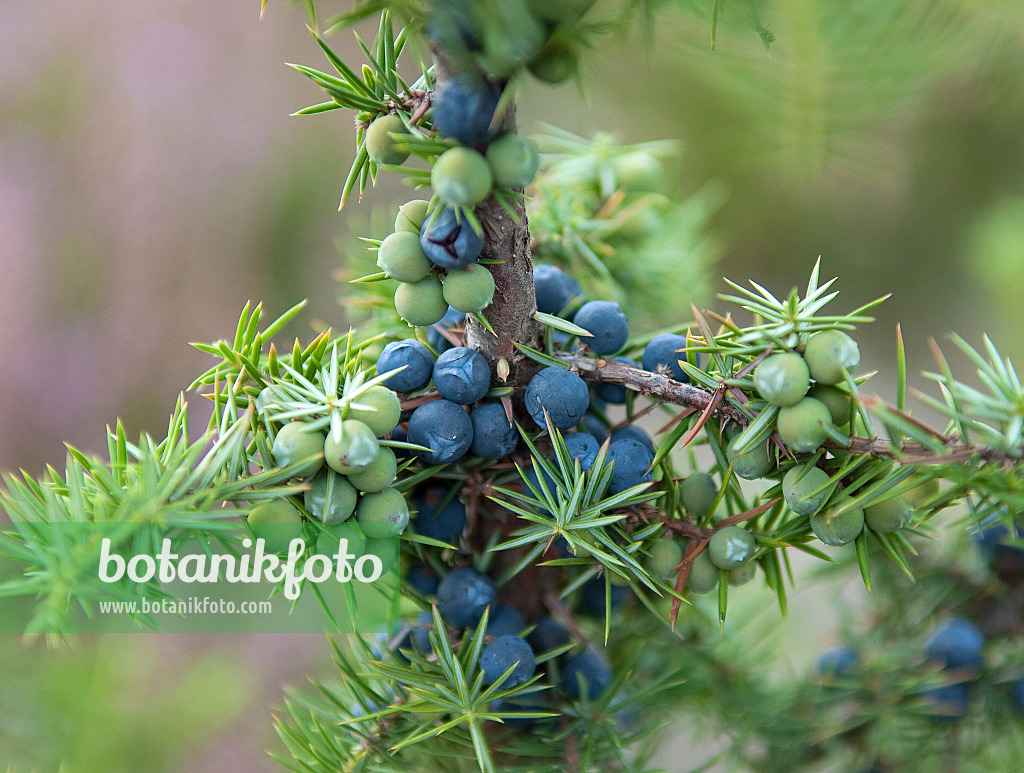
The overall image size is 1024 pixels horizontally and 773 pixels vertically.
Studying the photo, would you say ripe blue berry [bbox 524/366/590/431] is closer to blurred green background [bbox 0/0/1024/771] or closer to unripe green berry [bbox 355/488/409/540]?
unripe green berry [bbox 355/488/409/540]

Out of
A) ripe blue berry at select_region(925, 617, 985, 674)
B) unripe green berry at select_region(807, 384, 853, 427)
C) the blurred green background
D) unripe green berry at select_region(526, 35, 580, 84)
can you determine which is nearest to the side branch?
unripe green berry at select_region(807, 384, 853, 427)

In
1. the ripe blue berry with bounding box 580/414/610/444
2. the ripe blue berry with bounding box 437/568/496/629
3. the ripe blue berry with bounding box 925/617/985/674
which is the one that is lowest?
the ripe blue berry with bounding box 925/617/985/674

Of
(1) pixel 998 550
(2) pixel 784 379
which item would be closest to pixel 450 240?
(2) pixel 784 379

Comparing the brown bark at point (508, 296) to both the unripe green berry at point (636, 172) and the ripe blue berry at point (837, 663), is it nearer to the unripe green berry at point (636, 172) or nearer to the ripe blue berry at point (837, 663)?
the unripe green berry at point (636, 172)

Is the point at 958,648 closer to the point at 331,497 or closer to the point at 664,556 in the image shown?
the point at 664,556

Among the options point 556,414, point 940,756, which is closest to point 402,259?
A: point 556,414

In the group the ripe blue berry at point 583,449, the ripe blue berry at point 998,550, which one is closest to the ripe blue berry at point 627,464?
the ripe blue berry at point 583,449

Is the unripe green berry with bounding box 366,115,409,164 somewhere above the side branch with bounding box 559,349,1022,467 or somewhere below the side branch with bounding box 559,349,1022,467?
above

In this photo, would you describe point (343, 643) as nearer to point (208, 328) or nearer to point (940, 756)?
point (940, 756)

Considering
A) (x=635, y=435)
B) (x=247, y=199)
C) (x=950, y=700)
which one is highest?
(x=247, y=199)
